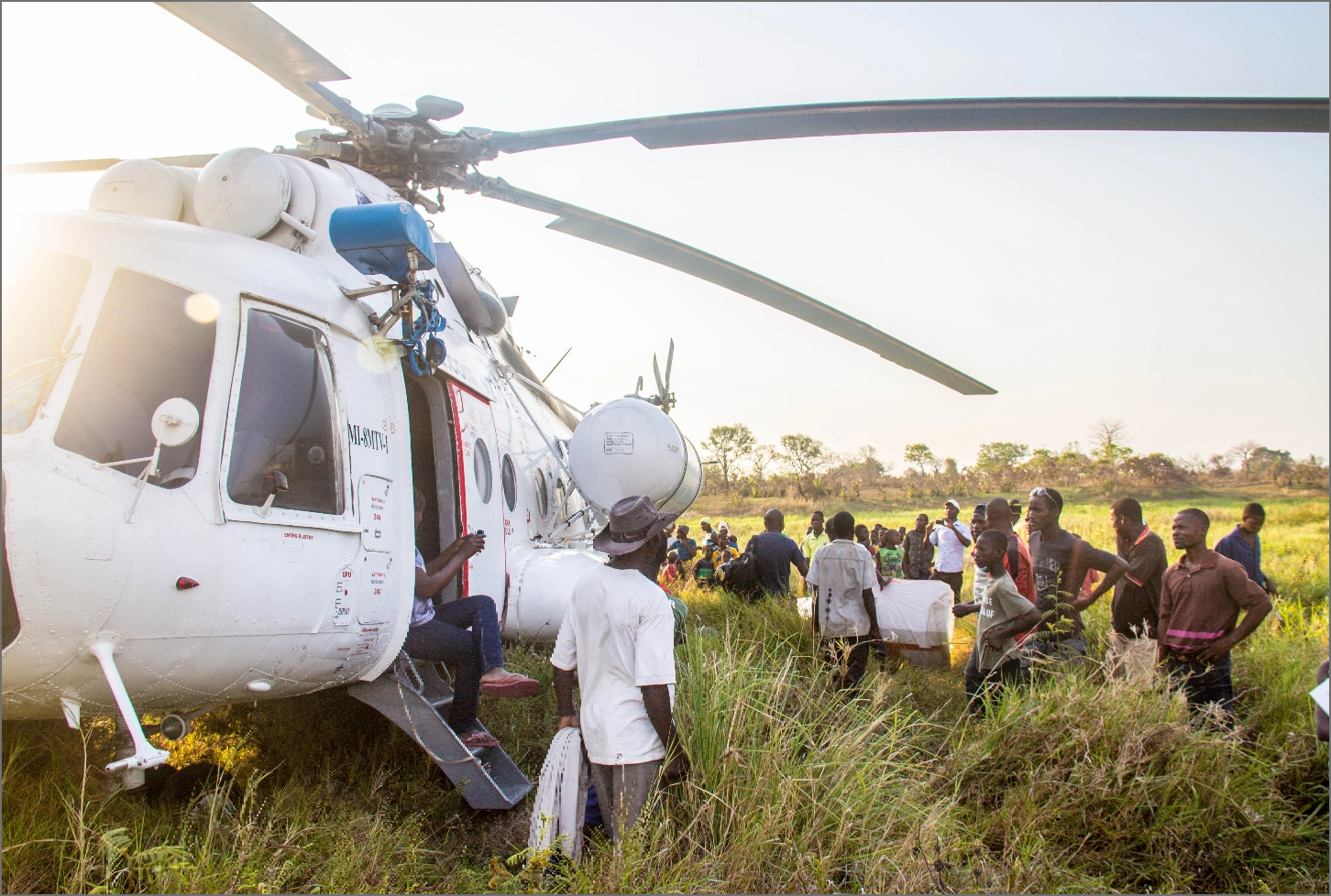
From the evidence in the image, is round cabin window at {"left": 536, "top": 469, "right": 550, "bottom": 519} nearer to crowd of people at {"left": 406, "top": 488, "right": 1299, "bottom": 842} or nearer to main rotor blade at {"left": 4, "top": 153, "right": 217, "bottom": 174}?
crowd of people at {"left": 406, "top": 488, "right": 1299, "bottom": 842}

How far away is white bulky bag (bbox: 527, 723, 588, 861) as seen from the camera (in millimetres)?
3240

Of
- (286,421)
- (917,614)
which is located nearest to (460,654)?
(286,421)

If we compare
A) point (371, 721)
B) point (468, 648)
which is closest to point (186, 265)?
point (468, 648)

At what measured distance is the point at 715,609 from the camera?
8.57 meters

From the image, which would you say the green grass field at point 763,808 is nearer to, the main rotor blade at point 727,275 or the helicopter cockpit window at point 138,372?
the helicopter cockpit window at point 138,372

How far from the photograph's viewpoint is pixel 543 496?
7.41 m

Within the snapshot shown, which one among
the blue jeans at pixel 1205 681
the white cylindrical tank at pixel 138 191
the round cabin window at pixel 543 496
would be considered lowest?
the blue jeans at pixel 1205 681

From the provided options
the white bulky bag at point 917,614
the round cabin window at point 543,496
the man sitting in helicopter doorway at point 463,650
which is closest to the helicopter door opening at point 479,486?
the man sitting in helicopter doorway at point 463,650

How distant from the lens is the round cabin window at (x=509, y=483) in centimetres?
629

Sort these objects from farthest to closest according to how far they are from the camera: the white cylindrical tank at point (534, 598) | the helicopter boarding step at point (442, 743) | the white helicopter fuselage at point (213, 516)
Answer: the white cylindrical tank at point (534, 598)
the helicopter boarding step at point (442, 743)
the white helicopter fuselage at point (213, 516)

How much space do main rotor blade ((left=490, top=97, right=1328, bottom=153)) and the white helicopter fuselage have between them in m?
2.04

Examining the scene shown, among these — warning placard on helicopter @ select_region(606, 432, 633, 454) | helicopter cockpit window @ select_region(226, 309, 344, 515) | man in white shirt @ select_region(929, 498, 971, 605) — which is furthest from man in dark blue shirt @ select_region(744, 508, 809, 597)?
helicopter cockpit window @ select_region(226, 309, 344, 515)

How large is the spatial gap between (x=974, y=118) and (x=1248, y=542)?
4.86 meters

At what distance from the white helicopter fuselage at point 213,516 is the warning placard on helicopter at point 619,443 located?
179 centimetres
